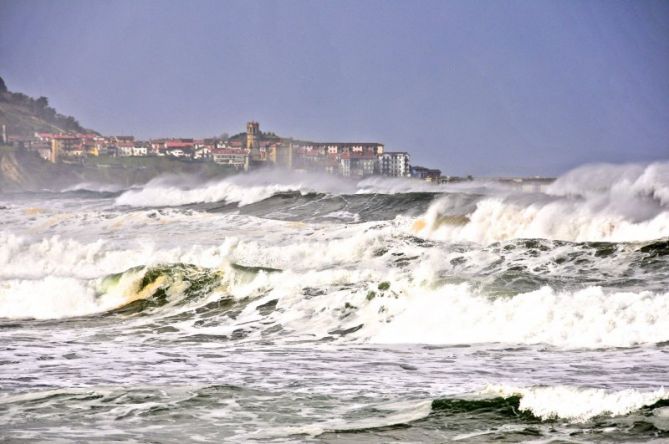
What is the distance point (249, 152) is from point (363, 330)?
5272 inches

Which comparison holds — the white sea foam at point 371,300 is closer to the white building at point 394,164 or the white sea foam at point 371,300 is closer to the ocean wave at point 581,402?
the ocean wave at point 581,402

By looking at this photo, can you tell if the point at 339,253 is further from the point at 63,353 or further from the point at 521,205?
the point at 63,353

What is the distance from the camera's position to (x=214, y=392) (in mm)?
11414

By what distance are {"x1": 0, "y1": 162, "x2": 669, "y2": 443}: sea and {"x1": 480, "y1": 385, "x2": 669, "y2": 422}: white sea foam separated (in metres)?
0.02

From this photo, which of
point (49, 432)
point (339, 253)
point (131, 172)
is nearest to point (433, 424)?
point (49, 432)

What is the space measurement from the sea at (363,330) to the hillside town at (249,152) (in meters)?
80.0

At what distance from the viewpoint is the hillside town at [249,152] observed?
13000cm

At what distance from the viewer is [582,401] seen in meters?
9.88

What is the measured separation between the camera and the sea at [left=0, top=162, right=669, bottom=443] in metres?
10.0

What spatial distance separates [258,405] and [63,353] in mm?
4668

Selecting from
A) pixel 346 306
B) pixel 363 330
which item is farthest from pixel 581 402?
pixel 346 306

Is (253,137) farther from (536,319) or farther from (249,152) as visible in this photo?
(536,319)

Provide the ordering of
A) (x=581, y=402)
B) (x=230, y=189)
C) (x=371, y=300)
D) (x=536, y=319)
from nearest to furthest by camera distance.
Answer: (x=581, y=402)
(x=536, y=319)
(x=371, y=300)
(x=230, y=189)

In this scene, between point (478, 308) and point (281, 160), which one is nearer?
point (478, 308)
